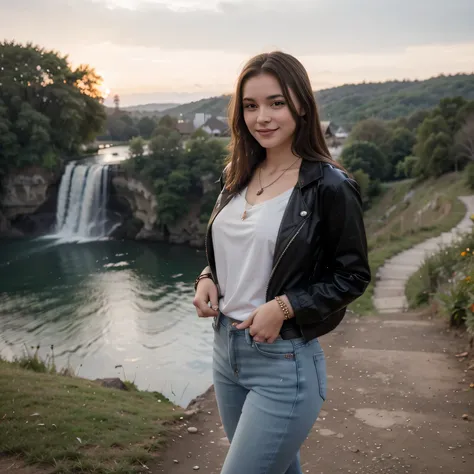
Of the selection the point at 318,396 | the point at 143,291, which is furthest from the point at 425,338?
the point at 143,291

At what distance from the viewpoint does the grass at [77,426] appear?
3.15m

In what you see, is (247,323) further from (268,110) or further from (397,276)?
(397,276)

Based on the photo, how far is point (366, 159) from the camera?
118 feet

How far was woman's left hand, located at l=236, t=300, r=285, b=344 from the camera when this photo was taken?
5.32ft

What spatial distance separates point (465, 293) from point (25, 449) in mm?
4339

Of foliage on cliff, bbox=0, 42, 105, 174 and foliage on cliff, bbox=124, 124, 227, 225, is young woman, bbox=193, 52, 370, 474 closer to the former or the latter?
foliage on cliff, bbox=124, 124, 227, 225

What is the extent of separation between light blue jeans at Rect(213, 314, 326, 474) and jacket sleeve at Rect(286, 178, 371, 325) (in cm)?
13

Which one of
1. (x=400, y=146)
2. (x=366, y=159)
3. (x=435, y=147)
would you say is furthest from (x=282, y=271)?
(x=400, y=146)

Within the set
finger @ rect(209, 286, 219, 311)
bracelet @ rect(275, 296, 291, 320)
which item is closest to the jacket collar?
bracelet @ rect(275, 296, 291, 320)

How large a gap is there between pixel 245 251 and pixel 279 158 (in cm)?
34

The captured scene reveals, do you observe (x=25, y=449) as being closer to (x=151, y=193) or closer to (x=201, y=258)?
(x=201, y=258)

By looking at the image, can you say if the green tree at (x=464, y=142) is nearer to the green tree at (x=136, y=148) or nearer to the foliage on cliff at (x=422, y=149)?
the foliage on cliff at (x=422, y=149)

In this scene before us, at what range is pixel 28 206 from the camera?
91.7 feet

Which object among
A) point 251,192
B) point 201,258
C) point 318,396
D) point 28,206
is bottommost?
point 201,258
